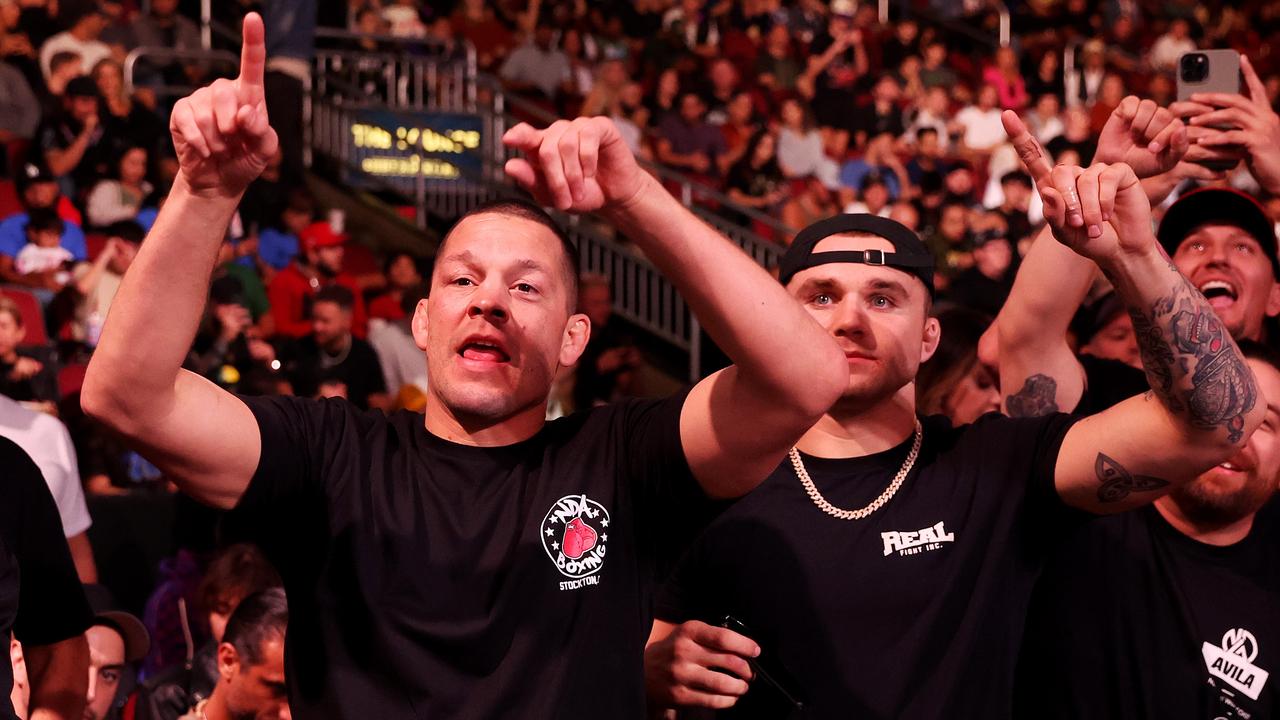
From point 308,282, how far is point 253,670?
617 cm

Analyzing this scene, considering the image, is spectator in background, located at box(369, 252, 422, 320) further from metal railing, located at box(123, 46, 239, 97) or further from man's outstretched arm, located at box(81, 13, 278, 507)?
man's outstretched arm, located at box(81, 13, 278, 507)

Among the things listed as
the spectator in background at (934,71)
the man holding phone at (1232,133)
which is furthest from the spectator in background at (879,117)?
the man holding phone at (1232,133)

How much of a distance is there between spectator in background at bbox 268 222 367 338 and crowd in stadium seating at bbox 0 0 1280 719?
0.06 ft

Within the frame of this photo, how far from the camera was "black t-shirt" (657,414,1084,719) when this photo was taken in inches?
115

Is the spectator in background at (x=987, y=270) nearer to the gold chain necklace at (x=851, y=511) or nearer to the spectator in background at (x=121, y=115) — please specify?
the spectator in background at (x=121, y=115)

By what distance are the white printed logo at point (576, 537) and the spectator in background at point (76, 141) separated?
839 centimetres

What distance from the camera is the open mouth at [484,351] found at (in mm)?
2838

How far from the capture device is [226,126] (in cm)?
234

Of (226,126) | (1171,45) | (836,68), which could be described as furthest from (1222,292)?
(1171,45)

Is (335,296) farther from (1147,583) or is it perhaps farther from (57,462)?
(1147,583)

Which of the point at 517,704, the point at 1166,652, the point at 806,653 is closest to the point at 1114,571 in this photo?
the point at 1166,652

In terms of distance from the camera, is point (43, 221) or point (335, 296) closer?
point (335, 296)

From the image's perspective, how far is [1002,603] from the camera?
3027 mm

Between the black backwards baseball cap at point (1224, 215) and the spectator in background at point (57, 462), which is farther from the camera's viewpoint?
the spectator in background at point (57, 462)
